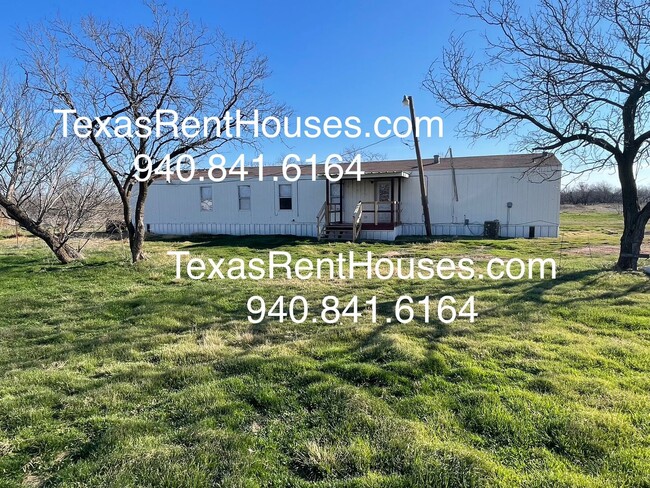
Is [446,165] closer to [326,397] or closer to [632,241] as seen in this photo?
[632,241]

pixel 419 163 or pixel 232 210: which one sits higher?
pixel 419 163

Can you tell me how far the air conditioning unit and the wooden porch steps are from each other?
5.54 meters

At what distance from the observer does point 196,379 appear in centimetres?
341

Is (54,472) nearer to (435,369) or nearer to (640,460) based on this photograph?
(435,369)

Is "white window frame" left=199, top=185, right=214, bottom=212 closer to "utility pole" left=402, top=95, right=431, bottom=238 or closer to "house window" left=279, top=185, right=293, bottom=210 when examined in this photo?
"house window" left=279, top=185, right=293, bottom=210

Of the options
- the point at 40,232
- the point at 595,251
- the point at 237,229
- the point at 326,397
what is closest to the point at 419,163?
the point at 595,251

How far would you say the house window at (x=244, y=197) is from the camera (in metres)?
19.4

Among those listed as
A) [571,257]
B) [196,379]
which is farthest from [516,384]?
[571,257]

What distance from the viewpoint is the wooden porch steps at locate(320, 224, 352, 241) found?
52.9 ft

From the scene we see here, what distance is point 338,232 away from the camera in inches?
642

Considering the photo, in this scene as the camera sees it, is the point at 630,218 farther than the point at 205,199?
No

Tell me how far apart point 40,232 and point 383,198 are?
12642 mm

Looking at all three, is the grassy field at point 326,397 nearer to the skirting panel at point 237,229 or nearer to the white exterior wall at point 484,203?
the white exterior wall at point 484,203

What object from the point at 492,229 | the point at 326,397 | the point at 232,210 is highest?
the point at 232,210
